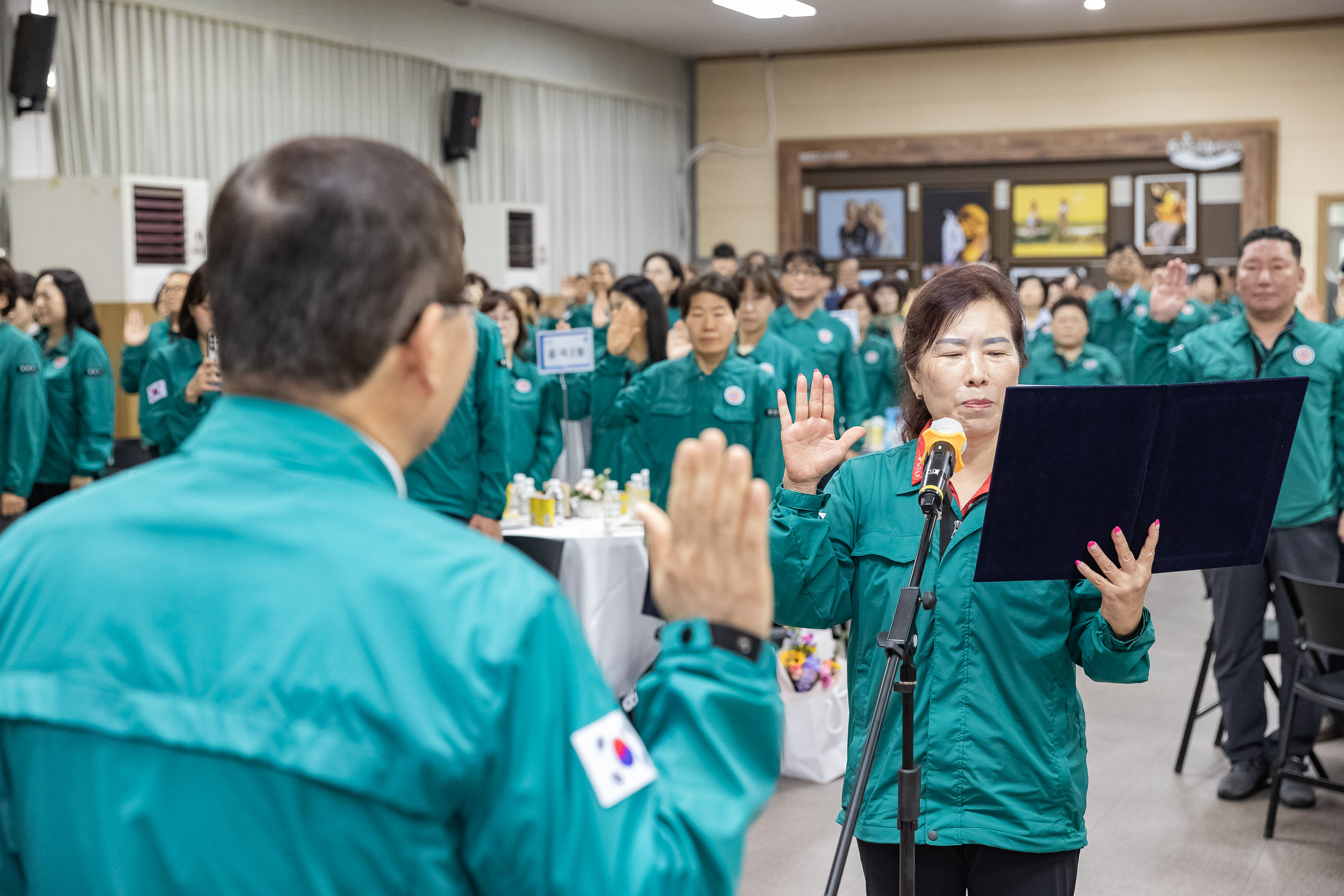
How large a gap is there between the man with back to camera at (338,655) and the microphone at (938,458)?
2.79ft

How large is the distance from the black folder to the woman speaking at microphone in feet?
0.15

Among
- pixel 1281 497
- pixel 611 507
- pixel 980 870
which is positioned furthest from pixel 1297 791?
pixel 980 870

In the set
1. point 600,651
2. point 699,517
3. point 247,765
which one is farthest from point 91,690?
point 600,651

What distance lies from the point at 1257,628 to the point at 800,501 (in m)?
2.93

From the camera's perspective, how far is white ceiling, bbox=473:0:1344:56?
12.4 meters

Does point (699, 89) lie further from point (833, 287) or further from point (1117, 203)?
point (1117, 203)

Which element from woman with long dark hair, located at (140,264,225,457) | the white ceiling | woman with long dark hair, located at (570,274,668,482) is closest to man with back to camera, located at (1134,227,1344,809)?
woman with long dark hair, located at (570,274,668,482)

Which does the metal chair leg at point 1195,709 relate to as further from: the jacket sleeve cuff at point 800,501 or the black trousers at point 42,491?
the black trousers at point 42,491

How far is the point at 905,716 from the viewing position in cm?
177

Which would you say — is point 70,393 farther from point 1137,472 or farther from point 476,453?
point 1137,472

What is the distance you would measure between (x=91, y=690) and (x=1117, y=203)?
1450cm

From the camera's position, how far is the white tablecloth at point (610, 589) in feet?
15.9

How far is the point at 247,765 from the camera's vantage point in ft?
2.72

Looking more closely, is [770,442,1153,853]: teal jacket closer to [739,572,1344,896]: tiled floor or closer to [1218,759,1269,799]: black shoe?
[739,572,1344,896]: tiled floor
